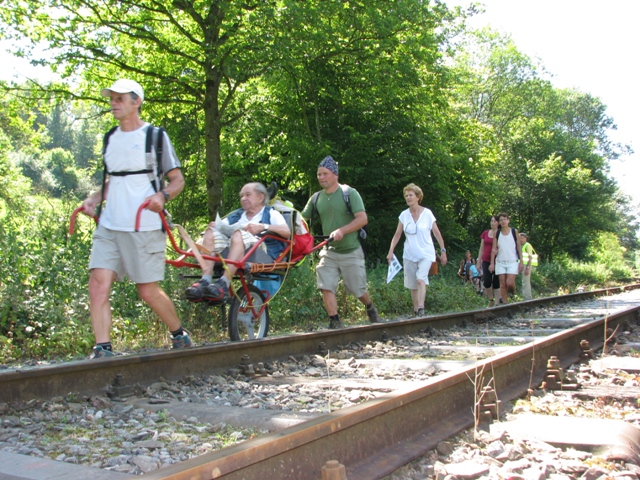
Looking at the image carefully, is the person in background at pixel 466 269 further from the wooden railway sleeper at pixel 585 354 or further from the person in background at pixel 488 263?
the wooden railway sleeper at pixel 585 354

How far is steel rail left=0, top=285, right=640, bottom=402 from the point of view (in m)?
4.14

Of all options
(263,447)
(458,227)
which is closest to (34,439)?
(263,447)

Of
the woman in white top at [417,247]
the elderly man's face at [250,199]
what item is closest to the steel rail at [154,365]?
the elderly man's face at [250,199]

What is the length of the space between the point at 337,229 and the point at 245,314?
1.66m

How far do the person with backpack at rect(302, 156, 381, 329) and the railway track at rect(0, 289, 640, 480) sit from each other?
96 cm

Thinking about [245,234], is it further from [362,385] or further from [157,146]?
[362,385]

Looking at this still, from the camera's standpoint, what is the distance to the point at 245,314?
737cm

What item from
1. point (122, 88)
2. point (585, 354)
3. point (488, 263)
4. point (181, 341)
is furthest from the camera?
point (488, 263)

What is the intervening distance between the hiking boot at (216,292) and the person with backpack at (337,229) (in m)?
2.24

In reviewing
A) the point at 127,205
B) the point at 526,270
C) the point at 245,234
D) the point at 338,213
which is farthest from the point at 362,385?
the point at 526,270

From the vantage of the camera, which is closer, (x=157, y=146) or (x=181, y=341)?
(x=157, y=146)

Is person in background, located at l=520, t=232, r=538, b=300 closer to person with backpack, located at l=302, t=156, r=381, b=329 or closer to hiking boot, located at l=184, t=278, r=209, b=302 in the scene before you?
person with backpack, located at l=302, t=156, r=381, b=329

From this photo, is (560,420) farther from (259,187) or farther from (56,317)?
(56,317)

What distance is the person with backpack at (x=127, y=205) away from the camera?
5.21 m
